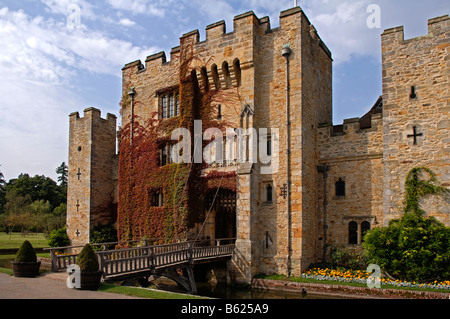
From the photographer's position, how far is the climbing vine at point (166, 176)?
19.4 metres

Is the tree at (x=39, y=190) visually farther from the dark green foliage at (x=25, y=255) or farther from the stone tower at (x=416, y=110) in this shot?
the stone tower at (x=416, y=110)

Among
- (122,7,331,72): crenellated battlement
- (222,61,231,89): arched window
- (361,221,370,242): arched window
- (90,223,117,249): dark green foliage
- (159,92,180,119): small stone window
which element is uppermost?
(122,7,331,72): crenellated battlement

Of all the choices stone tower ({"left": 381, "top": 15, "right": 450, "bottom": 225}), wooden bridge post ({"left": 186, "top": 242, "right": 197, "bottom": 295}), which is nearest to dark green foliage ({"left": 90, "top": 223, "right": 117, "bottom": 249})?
wooden bridge post ({"left": 186, "top": 242, "right": 197, "bottom": 295})

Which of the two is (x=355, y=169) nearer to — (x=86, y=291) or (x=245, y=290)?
(x=245, y=290)

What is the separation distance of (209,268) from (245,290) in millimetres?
2958

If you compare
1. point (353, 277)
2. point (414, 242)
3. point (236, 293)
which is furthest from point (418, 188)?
point (236, 293)

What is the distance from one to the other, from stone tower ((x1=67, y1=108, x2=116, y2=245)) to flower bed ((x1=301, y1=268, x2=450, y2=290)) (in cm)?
1548

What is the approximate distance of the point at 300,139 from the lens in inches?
686

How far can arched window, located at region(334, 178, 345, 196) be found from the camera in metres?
18.5

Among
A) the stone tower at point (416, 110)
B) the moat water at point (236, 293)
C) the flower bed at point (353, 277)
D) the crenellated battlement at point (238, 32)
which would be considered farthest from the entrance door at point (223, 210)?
the stone tower at point (416, 110)

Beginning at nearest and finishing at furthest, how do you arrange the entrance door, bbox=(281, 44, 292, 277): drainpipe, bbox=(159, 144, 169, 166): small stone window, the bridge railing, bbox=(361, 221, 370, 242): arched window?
1. the bridge railing
2. bbox=(281, 44, 292, 277): drainpipe
3. bbox=(361, 221, 370, 242): arched window
4. the entrance door
5. bbox=(159, 144, 169, 166): small stone window

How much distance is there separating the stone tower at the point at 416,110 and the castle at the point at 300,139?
4cm

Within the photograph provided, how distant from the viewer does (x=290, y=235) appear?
17.0 m

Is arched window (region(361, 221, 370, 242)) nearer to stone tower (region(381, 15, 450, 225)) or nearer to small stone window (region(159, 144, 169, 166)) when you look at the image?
stone tower (region(381, 15, 450, 225))
